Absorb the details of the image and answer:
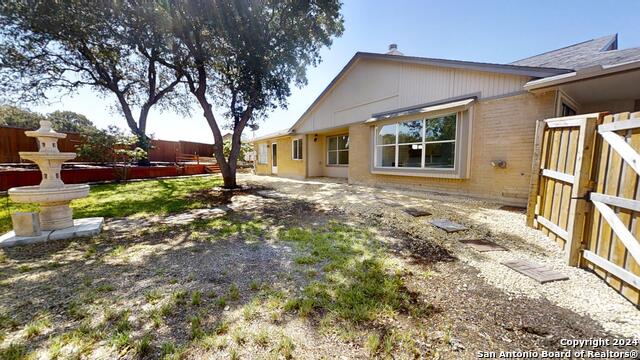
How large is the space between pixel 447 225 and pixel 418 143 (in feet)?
14.7

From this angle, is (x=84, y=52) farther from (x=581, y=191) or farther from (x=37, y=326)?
(x=581, y=191)

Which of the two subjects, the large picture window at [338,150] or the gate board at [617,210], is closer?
the gate board at [617,210]

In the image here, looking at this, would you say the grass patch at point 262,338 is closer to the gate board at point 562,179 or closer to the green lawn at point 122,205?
the gate board at point 562,179

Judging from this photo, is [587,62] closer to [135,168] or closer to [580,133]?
[580,133]

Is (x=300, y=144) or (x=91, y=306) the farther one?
(x=300, y=144)

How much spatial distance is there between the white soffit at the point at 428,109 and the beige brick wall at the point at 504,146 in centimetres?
33

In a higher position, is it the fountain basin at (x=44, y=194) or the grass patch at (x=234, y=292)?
the fountain basin at (x=44, y=194)

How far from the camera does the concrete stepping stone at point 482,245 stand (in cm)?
339

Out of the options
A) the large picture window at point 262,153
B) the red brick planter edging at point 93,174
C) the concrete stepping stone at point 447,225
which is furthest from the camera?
the large picture window at point 262,153

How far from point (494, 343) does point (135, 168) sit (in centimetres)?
1653

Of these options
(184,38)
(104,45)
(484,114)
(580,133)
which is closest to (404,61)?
(484,114)

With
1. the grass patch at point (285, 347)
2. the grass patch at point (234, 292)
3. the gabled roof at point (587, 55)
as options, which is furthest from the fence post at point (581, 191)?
the grass patch at point (234, 292)

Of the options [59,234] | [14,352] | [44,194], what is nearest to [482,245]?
[14,352]

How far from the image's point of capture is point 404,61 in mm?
8359
